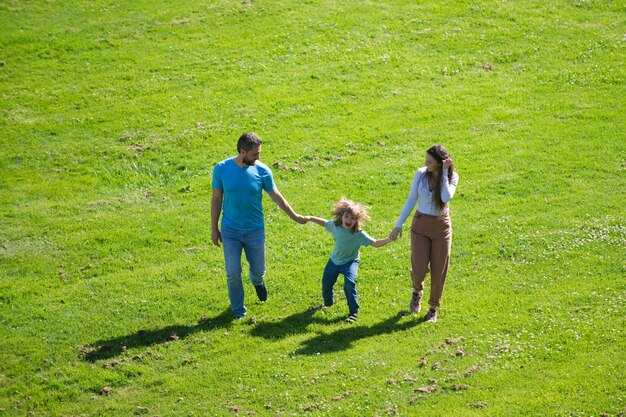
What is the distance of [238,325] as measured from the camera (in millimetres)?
13125

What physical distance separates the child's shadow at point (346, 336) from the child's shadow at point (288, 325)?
1.43 ft

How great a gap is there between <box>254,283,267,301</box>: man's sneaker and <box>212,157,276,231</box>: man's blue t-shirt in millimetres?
1314

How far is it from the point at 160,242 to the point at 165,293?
2197 mm

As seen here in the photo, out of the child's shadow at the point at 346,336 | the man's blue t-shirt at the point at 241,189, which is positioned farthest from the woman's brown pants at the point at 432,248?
the man's blue t-shirt at the point at 241,189

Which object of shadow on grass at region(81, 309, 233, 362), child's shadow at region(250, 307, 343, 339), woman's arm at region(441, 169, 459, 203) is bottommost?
child's shadow at region(250, 307, 343, 339)

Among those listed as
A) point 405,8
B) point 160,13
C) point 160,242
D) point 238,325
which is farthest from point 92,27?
point 238,325

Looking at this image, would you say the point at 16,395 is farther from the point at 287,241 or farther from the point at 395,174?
the point at 395,174

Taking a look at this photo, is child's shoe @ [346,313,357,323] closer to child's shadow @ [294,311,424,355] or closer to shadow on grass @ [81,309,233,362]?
child's shadow @ [294,311,424,355]

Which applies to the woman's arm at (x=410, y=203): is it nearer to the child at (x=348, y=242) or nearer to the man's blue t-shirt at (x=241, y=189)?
the child at (x=348, y=242)

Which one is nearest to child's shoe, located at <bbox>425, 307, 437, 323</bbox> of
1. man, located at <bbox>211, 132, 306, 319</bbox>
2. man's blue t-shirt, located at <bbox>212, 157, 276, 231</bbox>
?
man, located at <bbox>211, 132, 306, 319</bbox>

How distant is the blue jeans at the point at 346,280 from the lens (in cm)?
1280

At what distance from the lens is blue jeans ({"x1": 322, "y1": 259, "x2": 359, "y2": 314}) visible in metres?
12.8

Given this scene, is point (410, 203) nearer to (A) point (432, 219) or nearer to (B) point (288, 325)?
(A) point (432, 219)

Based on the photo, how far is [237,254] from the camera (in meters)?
12.9
